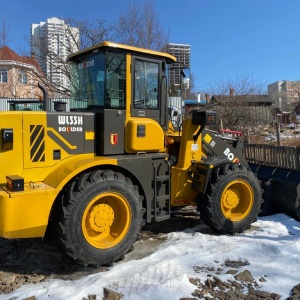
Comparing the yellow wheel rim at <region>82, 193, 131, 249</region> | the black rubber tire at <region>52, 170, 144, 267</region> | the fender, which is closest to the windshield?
the fender

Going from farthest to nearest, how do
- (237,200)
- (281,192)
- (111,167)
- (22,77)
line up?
(22,77)
(281,192)
(237,200)
(111,167)

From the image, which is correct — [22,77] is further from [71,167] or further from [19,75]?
[71,167]

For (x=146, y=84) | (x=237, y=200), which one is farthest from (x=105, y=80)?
(x=237, y=200)

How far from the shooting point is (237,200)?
561 centimetres

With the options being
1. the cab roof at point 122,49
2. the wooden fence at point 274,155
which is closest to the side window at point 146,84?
the cab roof at point 122,49

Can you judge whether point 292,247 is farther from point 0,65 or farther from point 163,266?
point 0,65

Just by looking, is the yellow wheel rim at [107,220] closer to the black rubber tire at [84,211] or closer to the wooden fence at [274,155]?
the black rubber tire at [84,211]

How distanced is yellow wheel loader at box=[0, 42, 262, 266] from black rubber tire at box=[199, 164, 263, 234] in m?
0.02

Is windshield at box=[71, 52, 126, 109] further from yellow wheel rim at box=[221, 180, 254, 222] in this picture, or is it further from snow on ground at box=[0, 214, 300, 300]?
yellow wheel rim at box=[221, 180, 254, 222]

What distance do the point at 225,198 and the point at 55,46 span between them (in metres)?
16.1

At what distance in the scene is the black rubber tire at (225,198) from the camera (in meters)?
5.23

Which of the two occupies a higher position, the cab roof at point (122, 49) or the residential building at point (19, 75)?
the residential building at point (19, 75)

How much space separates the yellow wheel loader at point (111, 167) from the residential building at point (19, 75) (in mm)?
14522

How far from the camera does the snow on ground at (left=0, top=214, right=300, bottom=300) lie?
138 inches
